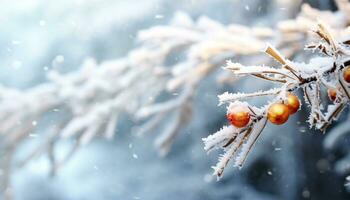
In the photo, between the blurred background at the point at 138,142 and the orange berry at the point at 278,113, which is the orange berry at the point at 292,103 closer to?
the orange berry at the point at 278,113

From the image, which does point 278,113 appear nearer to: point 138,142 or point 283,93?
point 283,93

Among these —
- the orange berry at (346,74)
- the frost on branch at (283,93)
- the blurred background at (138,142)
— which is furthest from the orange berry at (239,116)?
the blurred background at (138,142)

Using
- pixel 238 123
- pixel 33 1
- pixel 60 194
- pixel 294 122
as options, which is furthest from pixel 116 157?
pixel 238 123

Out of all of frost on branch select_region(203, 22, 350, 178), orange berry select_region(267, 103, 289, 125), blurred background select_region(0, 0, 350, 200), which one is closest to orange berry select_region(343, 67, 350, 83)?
frost on branch select_region(203, 22, 350, 178)

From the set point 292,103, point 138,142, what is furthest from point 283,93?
point 138,142

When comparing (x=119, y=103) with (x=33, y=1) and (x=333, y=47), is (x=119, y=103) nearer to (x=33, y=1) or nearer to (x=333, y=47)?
(x=333, y=47)
